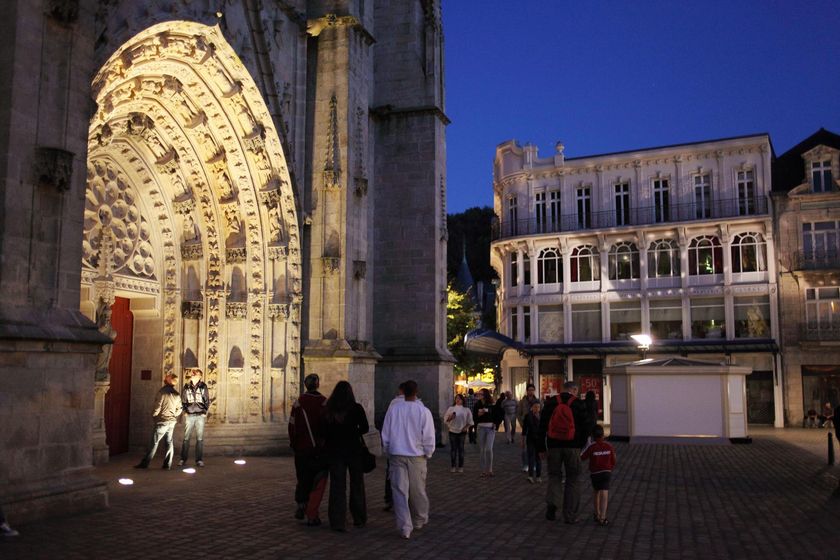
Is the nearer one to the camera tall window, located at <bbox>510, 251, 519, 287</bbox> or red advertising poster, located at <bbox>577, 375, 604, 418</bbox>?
red advertising poster, located at <bbox>577, 375, 604, 418</bbox>

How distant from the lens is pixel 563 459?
384 inches

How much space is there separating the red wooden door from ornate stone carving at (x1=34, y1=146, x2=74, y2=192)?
6364mm

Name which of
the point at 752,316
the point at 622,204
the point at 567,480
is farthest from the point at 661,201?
the point at 567,480

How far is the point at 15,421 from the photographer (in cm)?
857

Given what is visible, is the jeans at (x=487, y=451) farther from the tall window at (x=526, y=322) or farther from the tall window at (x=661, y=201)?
the tall window at (x=661, y=201)

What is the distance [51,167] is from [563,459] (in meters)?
6.69

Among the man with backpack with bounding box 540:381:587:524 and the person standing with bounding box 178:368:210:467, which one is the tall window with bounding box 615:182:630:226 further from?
the man with backpack with bounding box 540:381:587:524

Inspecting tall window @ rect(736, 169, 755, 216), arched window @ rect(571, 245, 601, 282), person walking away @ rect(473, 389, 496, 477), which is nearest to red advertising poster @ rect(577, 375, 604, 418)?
arched window @ rect(571, 245, 601, 282)

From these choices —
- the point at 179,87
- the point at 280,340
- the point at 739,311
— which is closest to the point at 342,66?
the point at 179,87

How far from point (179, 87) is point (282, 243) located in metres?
3.68

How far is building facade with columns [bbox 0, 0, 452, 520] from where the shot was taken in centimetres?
910

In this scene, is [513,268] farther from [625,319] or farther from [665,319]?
[665,319]

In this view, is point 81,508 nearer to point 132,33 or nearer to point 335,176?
point 132,33

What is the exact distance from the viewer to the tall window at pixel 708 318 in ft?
124
